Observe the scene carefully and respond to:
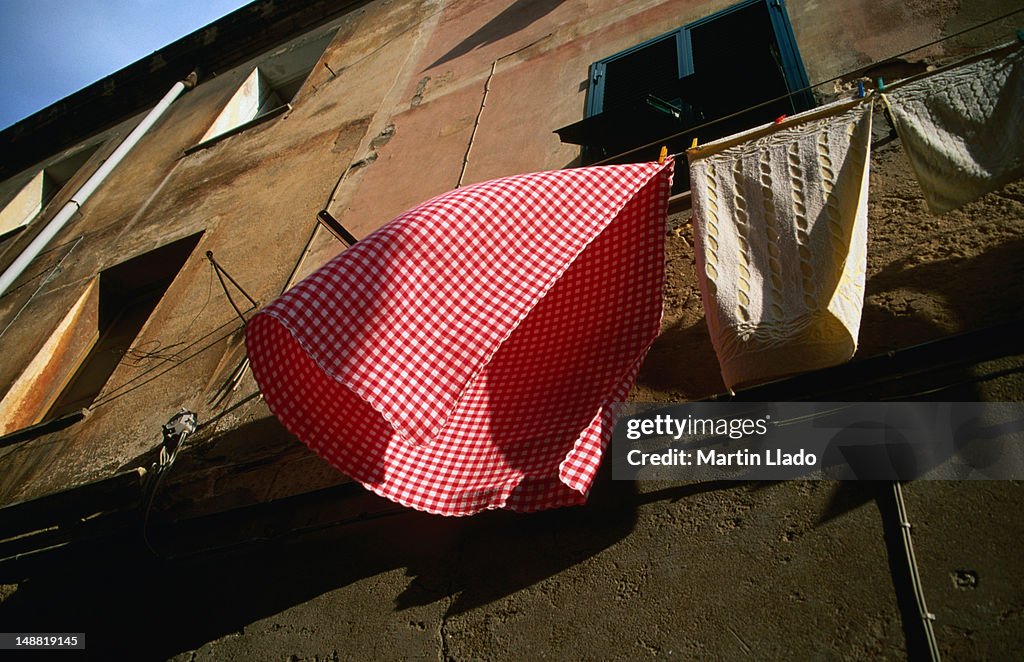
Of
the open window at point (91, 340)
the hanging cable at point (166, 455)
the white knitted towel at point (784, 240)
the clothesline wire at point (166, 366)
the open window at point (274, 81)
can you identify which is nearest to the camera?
the white knitted towel at point (784, 240)

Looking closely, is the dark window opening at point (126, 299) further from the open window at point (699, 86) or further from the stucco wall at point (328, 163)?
the open window at point (699, 86)

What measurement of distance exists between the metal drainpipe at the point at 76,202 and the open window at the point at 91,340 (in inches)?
36.4

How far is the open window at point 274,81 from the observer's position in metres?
9.61

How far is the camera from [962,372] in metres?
2.35

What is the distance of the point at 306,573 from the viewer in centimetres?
319

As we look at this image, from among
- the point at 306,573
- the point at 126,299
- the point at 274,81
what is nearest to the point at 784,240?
the point at 306,573

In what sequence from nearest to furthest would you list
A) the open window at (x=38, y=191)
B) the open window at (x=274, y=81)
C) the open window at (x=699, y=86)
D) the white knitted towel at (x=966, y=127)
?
the white knitted towel at (x=966, y=127), the open window at (x=699, y=86), the open window at (x=274, y=81), the open window at (x=38, y=191)

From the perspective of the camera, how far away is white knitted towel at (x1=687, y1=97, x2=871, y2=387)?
2.19 meters

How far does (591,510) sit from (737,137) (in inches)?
73.7

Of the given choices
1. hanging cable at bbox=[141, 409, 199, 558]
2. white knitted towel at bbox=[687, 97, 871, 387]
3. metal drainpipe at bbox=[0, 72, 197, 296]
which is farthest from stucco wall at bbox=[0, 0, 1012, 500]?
white knitted towel at bbox=[687, 97, 871, 387]

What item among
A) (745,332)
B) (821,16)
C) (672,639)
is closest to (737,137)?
(745,332)

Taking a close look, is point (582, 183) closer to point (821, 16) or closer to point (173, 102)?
point (821, 16)

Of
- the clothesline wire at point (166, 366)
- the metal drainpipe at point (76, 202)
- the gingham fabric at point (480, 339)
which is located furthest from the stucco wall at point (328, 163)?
the gingham fabric at point (480, 339)

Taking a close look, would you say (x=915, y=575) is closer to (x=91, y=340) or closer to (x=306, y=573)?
(x=306, y=573)
